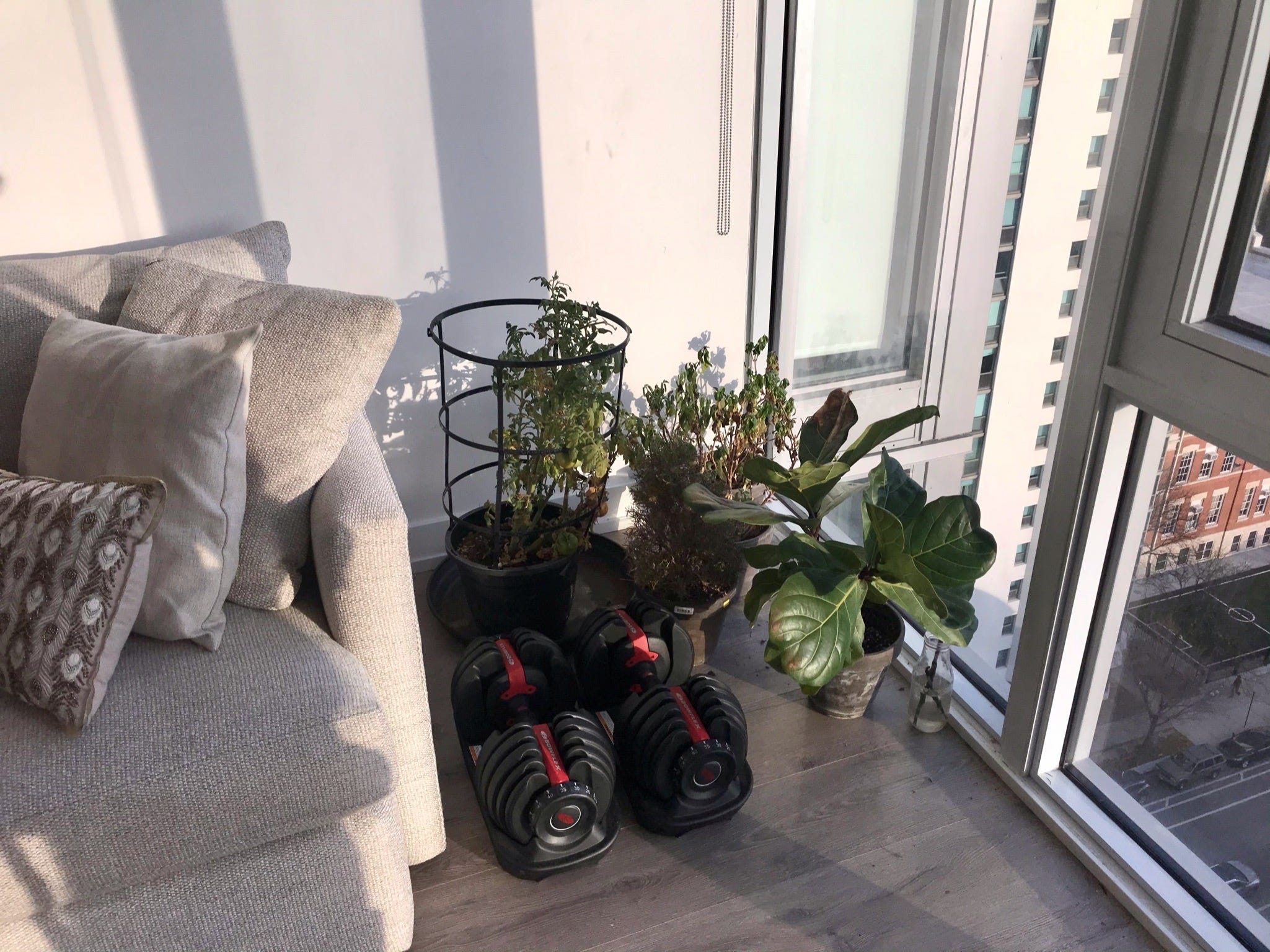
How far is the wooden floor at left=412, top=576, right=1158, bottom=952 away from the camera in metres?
1.44

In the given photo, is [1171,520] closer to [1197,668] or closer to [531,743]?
[1197,668]

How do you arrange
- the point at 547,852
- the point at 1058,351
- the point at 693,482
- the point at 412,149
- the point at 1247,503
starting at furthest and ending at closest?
1. the point at 412,149
2. the point at 693,482
3. the point at 1058,351
4. the point at 547,852
5. the point at 1247,503

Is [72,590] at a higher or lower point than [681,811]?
higher

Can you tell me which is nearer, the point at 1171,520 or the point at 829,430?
the point at 1171,520

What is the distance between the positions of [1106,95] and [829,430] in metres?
0.69

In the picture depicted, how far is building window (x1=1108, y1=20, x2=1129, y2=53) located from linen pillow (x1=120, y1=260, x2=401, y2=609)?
3.95 ft

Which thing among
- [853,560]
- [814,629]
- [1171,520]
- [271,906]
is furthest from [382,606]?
[1171,520]

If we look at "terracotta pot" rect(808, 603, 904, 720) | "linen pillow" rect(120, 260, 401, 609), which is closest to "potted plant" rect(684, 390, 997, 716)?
"terracotta pot" rect(808, 603, 904, 720)

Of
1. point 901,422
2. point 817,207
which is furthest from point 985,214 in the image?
point 901,422

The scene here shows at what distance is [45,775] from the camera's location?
3.72 feet

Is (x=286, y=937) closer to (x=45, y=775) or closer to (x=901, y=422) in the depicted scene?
(x=45, y=775)

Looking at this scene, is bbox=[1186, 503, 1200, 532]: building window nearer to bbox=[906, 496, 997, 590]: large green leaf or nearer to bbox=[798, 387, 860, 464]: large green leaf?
bbox=[906, 496, 997, 590]: large green leaf

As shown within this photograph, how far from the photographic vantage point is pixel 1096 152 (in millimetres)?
1590

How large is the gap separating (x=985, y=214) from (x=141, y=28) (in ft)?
5.42
